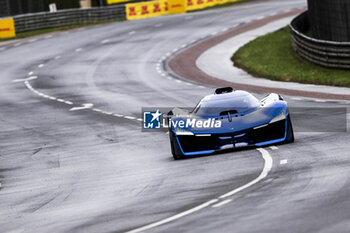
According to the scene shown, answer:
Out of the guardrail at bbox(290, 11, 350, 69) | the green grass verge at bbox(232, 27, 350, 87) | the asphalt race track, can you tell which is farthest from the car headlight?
the guardrail at bbox(290, 11, 350, 69)

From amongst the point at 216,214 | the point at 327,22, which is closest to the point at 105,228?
the point at 216,214

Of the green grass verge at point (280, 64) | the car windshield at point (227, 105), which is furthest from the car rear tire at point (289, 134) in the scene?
the green grass verge at point (280, 64)

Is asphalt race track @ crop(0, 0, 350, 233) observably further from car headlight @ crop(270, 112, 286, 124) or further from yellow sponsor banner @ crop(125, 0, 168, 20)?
Result: yellow sponsor banner @ crop(125, 0, 168, 20)

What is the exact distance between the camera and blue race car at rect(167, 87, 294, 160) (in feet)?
56.0

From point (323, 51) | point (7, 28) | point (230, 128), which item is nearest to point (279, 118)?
point (230, 128)

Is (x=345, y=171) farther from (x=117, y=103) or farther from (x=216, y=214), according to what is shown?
(x=117, y=103)

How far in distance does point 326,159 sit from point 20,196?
5.40 m

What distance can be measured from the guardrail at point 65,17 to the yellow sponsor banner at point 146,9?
0.62m

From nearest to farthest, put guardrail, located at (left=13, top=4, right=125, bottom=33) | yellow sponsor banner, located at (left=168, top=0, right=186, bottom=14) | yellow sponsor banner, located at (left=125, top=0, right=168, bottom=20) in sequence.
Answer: guardrail, located at (left=13, top=4, right=125, bottom=33)
yellow sponsor banner, located at (left=125, top=0, right=168, bottom=20)
yellow sponsor banner, located at (left=168, top=0, right=186, bottom=14)

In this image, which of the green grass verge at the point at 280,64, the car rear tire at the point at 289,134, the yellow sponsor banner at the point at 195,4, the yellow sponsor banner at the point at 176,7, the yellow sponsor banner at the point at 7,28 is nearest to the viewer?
the car rear tire at the point at 289,134

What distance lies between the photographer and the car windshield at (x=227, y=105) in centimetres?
1772

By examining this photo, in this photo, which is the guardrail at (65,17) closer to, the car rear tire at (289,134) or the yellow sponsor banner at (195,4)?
the yellow sponsor banner at (195,4)

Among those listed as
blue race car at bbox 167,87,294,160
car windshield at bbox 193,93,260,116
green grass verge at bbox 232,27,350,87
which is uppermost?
car windshield at bbox 193,93,260,116

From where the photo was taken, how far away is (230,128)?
17.1m
